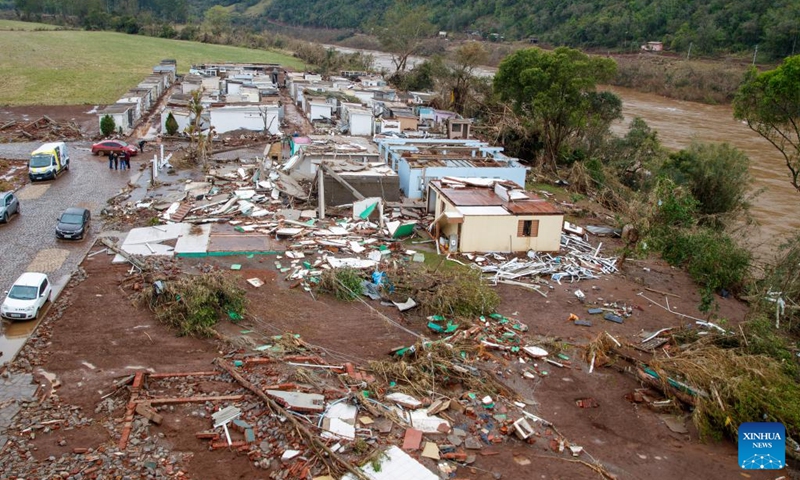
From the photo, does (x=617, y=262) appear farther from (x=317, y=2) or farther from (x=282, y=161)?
(x=317, y=2)

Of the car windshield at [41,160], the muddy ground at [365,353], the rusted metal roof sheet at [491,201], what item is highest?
the rusted metal roof sheet at [491,201]

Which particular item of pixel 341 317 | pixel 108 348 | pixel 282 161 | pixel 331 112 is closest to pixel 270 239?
pixel 341 317

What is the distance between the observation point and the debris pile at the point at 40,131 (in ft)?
116

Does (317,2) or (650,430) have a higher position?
(317,2)

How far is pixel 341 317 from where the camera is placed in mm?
16078

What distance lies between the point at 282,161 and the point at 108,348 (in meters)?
17.9

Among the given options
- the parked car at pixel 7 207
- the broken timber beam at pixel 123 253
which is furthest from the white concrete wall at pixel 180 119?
the broken timber beam at pixel 123 253

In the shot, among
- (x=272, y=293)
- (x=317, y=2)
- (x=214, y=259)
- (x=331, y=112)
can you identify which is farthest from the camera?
(x=317, y=2)

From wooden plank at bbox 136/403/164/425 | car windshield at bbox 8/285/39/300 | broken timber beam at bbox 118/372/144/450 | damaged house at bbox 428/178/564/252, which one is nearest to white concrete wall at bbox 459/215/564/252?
damaged house at bbox 428/178/564/252

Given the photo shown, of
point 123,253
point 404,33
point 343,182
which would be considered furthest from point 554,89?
point 404,33

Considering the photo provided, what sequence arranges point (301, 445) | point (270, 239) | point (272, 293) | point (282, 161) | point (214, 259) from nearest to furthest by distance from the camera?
1. point (301, 445)
2. point (272, 293)
3. point (214, 259)
4. point (270, 239)
5. point (282, 161)

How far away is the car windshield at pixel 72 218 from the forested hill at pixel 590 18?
6144 centimetres

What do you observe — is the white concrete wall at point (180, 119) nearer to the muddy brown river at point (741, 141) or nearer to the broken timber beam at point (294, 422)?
the broken timber beam at point (294, 422)

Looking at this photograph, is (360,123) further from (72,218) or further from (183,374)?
(183,374)
